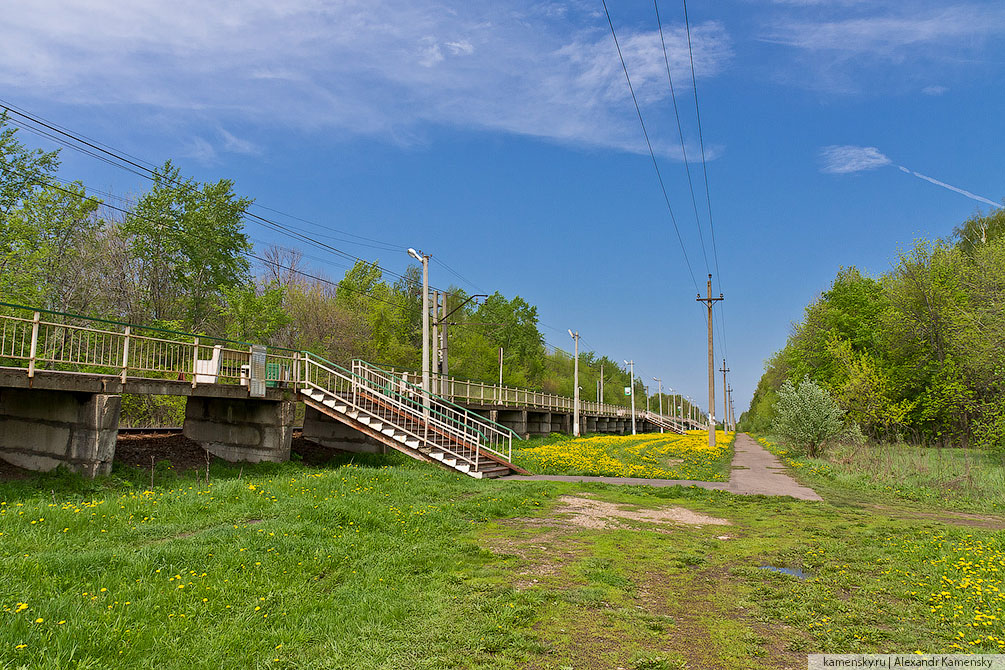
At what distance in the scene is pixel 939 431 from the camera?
3988 cm

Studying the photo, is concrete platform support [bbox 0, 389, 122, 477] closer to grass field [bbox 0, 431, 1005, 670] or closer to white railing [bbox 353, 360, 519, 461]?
grass field [bbox 0, 431, 1005, 670]

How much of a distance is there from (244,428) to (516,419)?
71.5 ft

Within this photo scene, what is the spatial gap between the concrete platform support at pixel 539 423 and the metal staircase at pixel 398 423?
2340 cm

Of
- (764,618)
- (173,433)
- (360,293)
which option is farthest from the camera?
(360,293)

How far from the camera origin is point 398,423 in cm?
1911

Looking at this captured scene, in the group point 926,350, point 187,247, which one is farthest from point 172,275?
point 926,350

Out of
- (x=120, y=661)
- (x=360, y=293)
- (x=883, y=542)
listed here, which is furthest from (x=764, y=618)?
(x=360, y=293)

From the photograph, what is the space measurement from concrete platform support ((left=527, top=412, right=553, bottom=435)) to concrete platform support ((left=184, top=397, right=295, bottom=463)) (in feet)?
87.6

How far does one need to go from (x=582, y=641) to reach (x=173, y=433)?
18.7m

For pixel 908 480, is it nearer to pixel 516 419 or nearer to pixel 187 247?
pixel 516 419

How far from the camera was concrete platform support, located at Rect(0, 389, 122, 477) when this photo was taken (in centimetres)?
1312

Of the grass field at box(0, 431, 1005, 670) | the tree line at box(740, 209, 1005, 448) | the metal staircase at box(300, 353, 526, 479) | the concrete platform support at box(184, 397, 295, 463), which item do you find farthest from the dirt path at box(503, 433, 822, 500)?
the tree line at box(740, 209, 1005, 448)

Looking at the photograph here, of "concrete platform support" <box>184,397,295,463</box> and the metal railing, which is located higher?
the metal railing

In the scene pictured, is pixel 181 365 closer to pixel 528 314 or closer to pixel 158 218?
pixel 158 218
